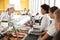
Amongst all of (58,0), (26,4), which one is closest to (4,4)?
(26,4)

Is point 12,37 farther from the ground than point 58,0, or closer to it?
closer to it

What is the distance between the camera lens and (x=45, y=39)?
1.89 meters

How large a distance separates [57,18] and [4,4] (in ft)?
30.3

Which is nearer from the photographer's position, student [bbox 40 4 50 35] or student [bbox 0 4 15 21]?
student [bbox 40 4 50 35]

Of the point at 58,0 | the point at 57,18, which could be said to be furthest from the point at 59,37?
the point at 58,0

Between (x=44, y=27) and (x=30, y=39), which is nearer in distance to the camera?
(x=30, y=39)

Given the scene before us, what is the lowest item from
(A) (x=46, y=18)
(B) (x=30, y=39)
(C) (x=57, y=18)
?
(B) (x=30, y=39)

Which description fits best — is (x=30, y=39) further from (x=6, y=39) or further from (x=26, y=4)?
(x=26, y=4)

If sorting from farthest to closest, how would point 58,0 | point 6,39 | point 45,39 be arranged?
1. point 58,0
2. point 6,39
3. point 45,39

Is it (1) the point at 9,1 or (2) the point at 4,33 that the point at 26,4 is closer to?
(1) the point at 9,1

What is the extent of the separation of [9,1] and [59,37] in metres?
9.27

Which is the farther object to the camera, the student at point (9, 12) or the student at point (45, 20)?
the student at point (9, 12)

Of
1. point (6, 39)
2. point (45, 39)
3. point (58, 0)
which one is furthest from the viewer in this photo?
point (58, 0)

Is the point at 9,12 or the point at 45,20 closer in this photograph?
the point at 45,20
